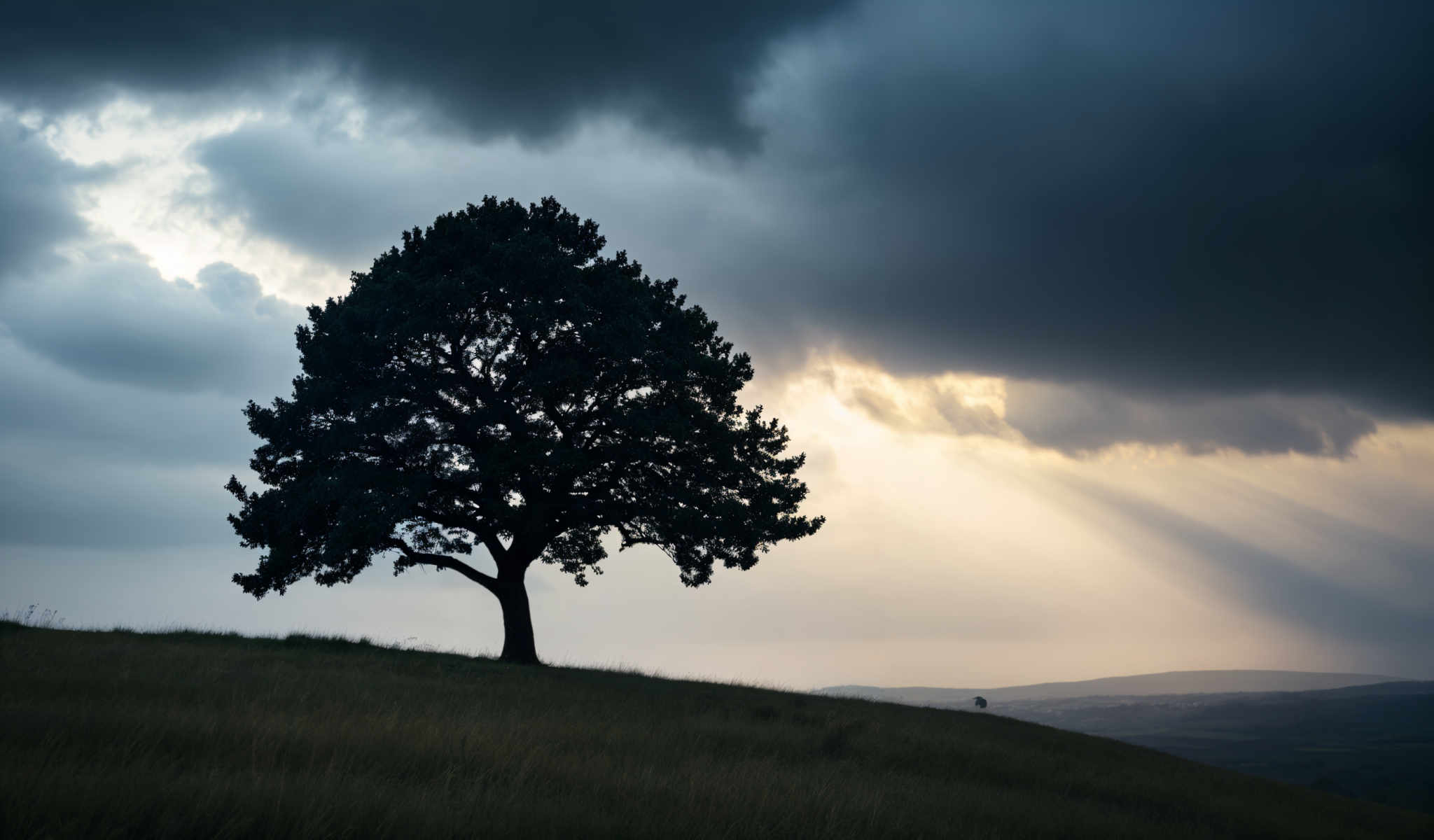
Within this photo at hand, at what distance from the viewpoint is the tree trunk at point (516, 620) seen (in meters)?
26.7

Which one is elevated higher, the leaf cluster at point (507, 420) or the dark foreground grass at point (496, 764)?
the leaf cluster at point (507, 420)

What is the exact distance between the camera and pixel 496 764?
341 inches

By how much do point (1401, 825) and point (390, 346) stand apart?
28574mm

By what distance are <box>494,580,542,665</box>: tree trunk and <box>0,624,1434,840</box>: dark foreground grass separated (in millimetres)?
4404

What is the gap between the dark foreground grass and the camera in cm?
610

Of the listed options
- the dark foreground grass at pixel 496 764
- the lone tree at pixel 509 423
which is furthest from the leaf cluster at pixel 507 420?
the dark foreground grass at pixel 496 764

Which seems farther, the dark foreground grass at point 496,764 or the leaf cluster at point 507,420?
the leaf cluster at point 507,420

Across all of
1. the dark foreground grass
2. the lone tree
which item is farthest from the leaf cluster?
the dark foreground grass

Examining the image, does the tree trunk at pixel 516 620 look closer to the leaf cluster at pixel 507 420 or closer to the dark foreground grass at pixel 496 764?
the leaf cluster at pixel 507 420

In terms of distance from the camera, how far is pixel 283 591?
26.3 metres

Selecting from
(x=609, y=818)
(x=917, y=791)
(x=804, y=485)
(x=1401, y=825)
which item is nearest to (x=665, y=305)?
(x=804, y=485)

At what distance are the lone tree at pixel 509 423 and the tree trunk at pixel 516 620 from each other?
50mm

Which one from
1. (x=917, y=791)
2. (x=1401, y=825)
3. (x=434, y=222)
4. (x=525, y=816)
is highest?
(x=434, y=222)

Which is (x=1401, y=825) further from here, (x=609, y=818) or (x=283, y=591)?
(x=283, y=591)
